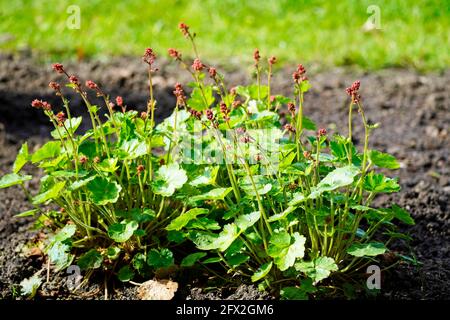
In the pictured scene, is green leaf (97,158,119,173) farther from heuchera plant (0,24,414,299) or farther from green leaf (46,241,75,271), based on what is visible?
green leaf (46,241,75,271)

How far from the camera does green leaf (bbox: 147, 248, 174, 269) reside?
7.07ft

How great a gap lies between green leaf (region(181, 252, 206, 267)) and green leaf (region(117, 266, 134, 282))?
193mm

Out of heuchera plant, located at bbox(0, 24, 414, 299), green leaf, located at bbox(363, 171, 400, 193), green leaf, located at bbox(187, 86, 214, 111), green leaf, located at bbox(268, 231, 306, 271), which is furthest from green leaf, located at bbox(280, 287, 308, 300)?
green leaf, located at bbox(187, 86, 214, 111)

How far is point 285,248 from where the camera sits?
1.97 meters

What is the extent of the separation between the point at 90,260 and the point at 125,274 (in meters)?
0.12

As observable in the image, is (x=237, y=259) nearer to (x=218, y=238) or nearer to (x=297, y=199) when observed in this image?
(x=218, y=238)

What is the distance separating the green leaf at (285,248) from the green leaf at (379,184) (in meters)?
0.25

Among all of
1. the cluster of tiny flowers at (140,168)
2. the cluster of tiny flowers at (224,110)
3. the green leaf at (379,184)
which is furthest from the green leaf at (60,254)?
the green leaf at (379,184)

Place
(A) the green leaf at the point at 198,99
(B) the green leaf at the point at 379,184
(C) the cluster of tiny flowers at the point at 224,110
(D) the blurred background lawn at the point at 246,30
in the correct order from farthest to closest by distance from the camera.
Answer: (D) the blurred background lawn at the point at 246,30
(A) the green leaf at the point at 198,99
(B) the green leaf at the point at 379,184
(C) the cluster of tiny flowers at the point at 224,110

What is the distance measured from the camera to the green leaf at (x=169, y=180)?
2055 mm

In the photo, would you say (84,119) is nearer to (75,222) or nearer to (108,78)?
(108,78)

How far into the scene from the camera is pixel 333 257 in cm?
213

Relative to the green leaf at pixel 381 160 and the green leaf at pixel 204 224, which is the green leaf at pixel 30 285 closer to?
the green leaf at pixel 204 224

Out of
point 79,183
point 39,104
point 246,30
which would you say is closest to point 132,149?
point 79,183
